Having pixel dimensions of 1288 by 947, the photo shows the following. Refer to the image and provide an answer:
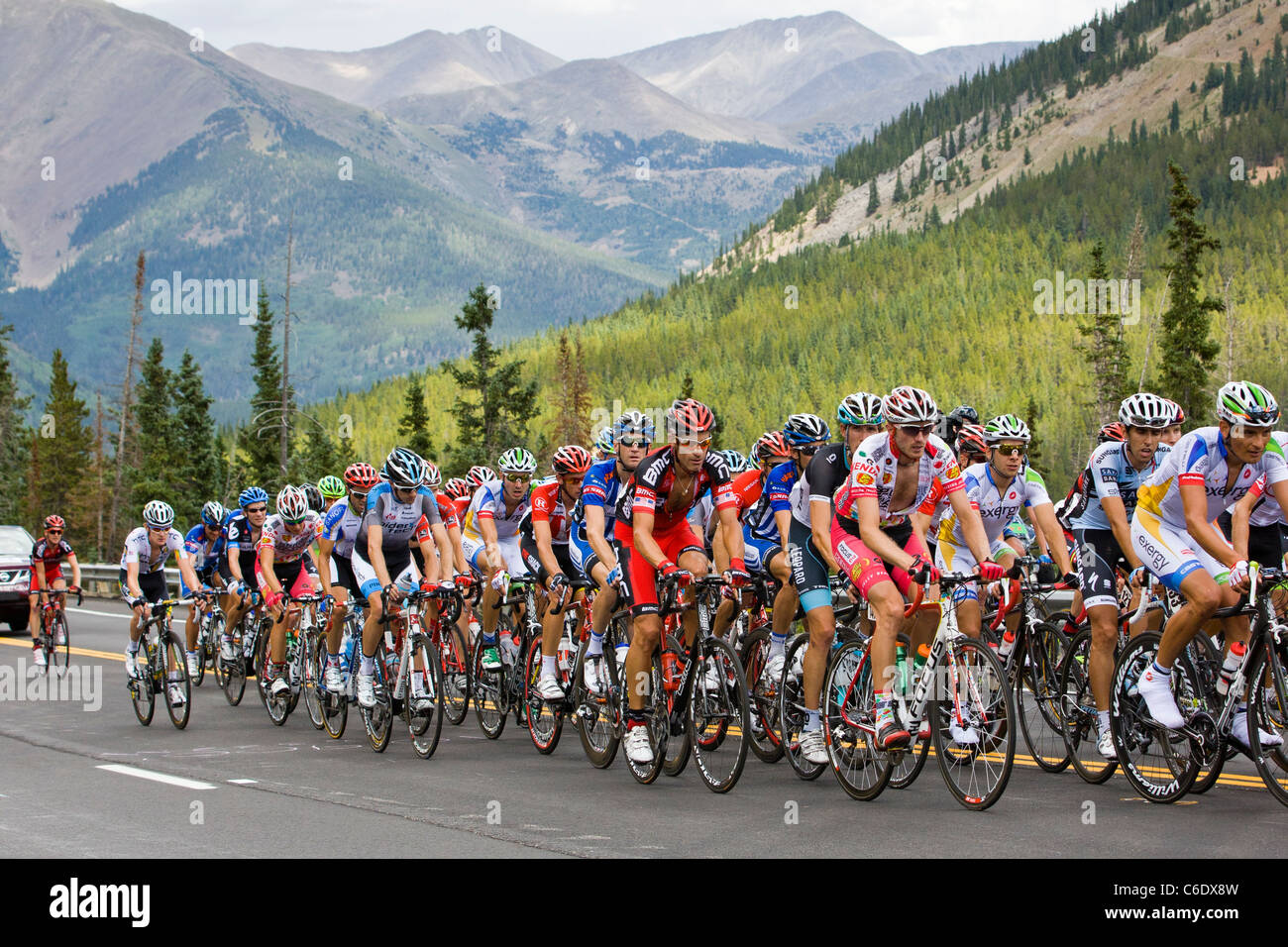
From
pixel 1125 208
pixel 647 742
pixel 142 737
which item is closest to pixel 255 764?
pixel 142 737

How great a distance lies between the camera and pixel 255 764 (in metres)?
11.0

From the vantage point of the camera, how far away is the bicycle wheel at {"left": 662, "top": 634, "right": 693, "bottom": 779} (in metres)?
9.20

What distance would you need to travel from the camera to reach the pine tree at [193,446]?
86.0 metres

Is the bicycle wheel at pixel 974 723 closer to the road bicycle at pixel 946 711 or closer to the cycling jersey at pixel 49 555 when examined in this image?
the road bicycle at pixel 946 711

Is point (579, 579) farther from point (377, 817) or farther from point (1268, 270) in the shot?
point (1268, 270)

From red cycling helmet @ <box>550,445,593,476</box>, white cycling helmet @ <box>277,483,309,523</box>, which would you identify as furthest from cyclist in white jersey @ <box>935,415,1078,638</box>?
white cycling helmet @ <box>277,483,309,523</box>

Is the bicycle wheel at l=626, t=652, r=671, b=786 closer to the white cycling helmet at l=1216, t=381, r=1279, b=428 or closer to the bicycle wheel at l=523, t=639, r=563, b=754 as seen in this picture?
the bicycle wheel at l=523, t=639, r=563, b=754

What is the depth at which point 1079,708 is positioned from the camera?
9.30 m

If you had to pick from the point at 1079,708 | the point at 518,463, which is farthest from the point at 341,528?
the point at 1079,708

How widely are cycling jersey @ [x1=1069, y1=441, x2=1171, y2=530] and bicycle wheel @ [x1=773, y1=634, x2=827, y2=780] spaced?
7.55 feet

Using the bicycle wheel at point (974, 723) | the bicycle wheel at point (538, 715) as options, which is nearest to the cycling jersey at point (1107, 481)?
the bicycle wheel at point (974, 723)

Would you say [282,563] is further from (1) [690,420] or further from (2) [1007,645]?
(2) [1007,645]
